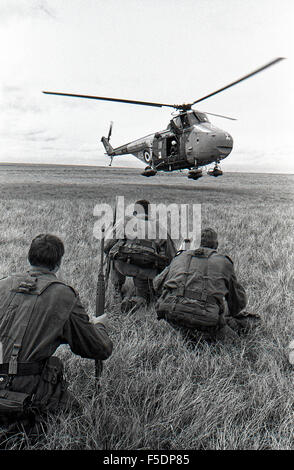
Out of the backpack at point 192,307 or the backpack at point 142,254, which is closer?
the backpack at point 192,307

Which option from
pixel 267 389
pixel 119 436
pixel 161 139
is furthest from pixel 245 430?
pixel 161 139

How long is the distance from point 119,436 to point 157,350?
1.37 m

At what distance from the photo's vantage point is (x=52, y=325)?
2379 mm

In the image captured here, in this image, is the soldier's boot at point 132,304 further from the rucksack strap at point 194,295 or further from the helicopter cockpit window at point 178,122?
the helicopter cockpit window at point 178,122

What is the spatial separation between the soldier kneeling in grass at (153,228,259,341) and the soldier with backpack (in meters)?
1.30

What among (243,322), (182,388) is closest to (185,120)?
(243,322)

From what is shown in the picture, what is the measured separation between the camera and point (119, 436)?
2580mm

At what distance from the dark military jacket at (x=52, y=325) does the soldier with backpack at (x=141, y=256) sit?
2.88 m

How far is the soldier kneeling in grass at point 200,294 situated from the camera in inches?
154

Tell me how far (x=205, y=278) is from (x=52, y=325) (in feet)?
6.88

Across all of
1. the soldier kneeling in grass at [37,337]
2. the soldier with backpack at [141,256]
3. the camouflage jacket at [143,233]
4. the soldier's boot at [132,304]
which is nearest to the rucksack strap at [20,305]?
the soldier kneeling in grass at [37,337]

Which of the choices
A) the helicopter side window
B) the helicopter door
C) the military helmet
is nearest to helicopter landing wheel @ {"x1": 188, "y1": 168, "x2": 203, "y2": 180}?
the helicopter door

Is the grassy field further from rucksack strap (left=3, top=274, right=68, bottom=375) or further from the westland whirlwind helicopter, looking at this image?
the westland whirlwind helicopter

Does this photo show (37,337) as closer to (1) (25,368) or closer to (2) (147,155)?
(1) (25,368)
